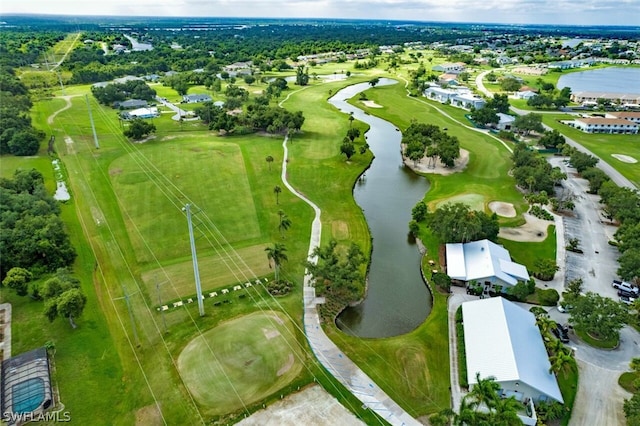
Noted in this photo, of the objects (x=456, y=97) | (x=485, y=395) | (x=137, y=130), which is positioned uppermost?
(x=485, y=395)

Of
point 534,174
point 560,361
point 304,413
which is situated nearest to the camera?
Answer: point 304,413

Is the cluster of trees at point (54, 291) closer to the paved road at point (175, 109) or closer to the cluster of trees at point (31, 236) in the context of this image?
the cluster of trees at point (31, 236)

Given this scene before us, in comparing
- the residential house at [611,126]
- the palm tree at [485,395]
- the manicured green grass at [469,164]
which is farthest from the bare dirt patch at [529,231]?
the residential house at [611,126]

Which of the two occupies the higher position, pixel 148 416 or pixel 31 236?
pixel 31 236

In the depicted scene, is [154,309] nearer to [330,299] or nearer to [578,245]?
[330,299]

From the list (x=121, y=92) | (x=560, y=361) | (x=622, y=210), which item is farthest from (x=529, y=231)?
(x=121, y=92)

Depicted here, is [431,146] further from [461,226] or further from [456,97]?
[456,97]

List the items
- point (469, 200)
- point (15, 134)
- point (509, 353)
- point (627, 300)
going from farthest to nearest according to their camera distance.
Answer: point (15, 134) → point (469, 200) → point (627, 300) → point (509, 353)
